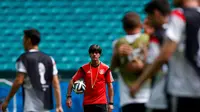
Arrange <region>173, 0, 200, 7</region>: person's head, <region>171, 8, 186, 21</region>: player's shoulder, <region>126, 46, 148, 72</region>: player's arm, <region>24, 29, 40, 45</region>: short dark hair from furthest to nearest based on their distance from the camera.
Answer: <region>24, 29, 40, 45</region>: short dark hair
<region>126, 46, 148, 72</region>: player's arm
<region>173, 0, 200, 7</region>: person's head
<region>171, 8, 186, 21</region>: player's shoulder

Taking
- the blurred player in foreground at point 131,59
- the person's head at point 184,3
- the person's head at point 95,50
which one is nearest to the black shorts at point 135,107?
the blurred player in foreground at point 131,59

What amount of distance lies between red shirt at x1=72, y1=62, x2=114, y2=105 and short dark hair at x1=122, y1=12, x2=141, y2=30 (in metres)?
3.87

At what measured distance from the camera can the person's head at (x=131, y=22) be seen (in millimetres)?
5867

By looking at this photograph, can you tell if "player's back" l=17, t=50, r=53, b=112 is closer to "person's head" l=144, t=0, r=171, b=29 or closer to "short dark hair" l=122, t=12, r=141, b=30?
"short dark hair" l=122, t=12, r=141, b=30

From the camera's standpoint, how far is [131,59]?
5805mm

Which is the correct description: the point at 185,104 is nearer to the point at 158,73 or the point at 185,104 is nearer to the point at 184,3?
the point at 158,73

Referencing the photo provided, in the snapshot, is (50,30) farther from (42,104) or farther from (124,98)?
(124,98)

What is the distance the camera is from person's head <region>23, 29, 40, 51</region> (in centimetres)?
718

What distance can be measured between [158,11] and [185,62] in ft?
1.89

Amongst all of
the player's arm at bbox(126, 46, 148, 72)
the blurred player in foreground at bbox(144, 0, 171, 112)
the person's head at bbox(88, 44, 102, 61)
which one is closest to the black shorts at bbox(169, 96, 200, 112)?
the blurred player in foreground at bbox(144, 0, 171, 112)

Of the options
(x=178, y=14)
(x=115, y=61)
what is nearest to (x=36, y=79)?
A: (x=115, y=61)

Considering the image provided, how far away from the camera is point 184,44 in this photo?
468cm

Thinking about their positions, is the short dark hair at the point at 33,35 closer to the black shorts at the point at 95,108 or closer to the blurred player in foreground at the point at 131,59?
the blurred player in foreground at the point at 131,59

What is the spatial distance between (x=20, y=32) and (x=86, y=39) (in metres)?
1.80
